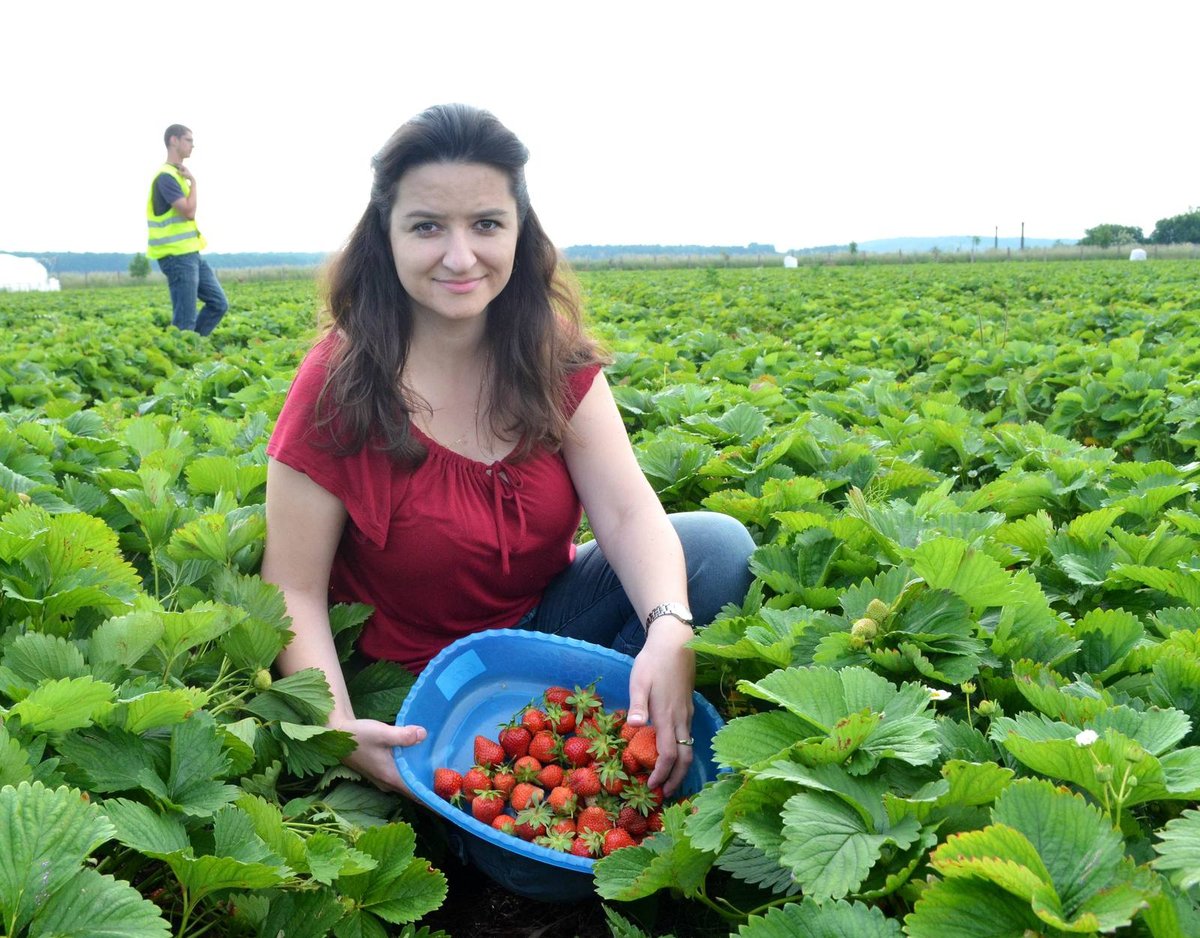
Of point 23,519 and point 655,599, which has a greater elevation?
point 23,519

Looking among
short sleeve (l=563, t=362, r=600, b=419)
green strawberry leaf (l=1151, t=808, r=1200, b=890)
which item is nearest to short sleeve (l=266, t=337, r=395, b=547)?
short sleeve (l=563, t=362, r=600, b=419)

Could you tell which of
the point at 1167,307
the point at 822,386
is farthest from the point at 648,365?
the point at 1167,307

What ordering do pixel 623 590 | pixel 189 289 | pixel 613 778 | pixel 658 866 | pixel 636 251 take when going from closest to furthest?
pixel 658 866 → pixel 613 778 → pixel 623 590 → pixel 189 289 → pixel 636 251

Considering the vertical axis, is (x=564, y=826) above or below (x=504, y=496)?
below

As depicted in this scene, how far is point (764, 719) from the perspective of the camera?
1406 mm

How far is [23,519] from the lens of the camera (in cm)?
193

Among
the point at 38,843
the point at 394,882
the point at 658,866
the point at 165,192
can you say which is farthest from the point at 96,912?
the point at 165,192

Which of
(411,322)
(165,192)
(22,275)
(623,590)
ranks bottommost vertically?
(623,590)

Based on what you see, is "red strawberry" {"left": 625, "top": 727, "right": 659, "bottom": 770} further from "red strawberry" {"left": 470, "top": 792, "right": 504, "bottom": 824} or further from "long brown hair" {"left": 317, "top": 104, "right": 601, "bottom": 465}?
"long brown hair" {"left": 317, "top": 104, "right": 601, "bottom": 465}

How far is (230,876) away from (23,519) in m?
0.99

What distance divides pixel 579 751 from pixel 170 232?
864 centimetres

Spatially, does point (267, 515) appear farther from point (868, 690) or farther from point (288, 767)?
point (868, 690)

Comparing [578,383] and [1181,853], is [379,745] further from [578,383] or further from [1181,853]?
[1181,853]

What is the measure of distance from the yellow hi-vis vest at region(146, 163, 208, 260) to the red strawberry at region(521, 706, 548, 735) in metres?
8.38
